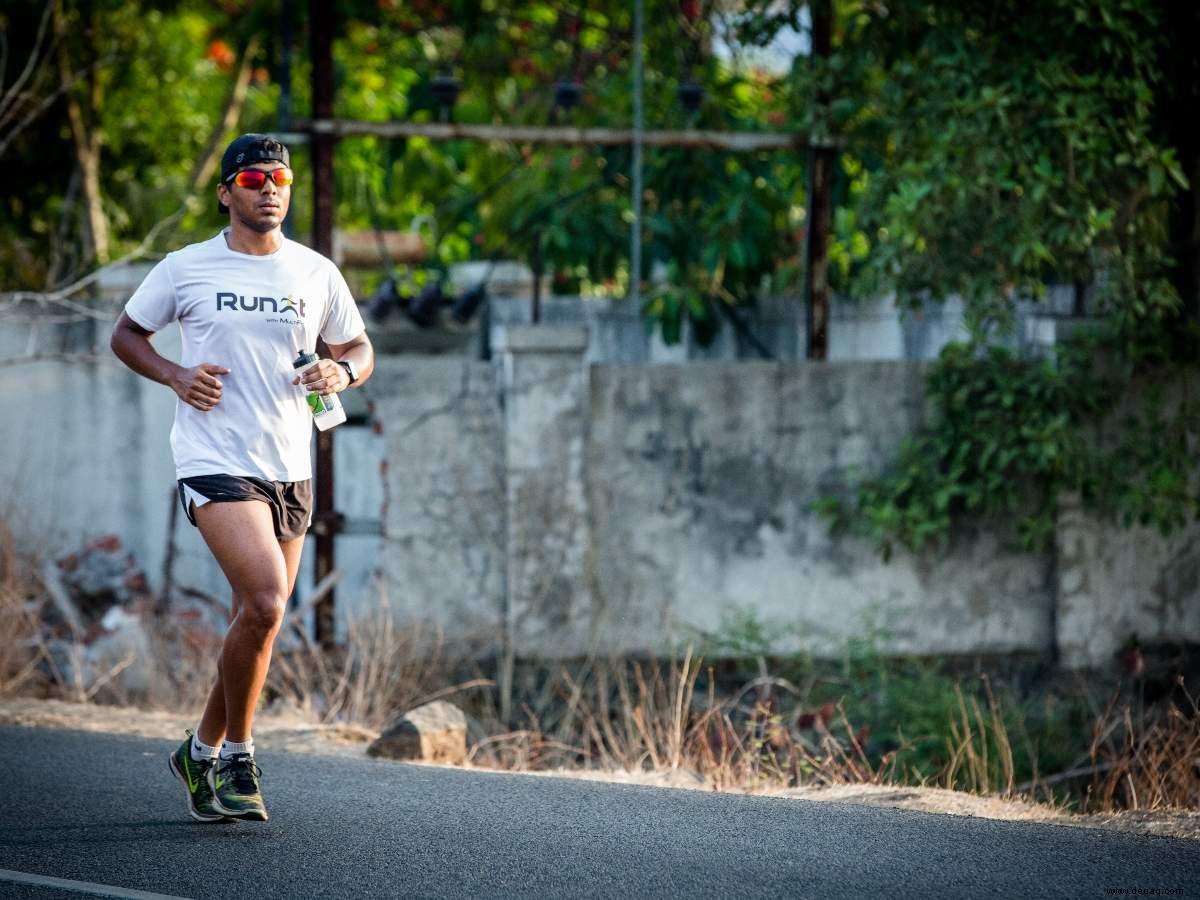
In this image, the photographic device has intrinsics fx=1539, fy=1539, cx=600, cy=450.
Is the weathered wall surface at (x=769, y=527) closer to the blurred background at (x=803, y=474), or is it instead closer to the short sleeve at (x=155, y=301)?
the blurred background at (x=803, y=474)

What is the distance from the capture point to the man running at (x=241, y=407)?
445cm

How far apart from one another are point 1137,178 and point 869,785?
4.34m

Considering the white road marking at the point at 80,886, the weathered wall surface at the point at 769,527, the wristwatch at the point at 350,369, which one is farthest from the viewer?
the weathered wall surface at the point at 769,527

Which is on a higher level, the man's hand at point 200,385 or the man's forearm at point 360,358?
the man's forearm at point 360,358

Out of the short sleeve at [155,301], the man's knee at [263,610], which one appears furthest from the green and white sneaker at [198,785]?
the short sleeve at [155,301]

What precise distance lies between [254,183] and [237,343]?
475mm

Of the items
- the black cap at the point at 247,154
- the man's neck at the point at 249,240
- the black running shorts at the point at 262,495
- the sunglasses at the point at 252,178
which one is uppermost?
the black cap at the point at 247,154

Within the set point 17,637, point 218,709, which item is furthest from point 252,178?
point 17,637

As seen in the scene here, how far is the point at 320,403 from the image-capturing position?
457cm

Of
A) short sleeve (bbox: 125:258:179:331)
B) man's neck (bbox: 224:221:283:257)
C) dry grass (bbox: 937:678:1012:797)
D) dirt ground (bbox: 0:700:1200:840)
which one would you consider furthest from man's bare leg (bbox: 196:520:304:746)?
dry grass (bbox: 937:678:1012:797)

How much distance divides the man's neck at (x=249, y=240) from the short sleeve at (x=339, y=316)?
24cm

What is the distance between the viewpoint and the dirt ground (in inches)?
203

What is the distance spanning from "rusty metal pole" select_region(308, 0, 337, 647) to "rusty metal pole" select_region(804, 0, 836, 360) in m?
3.10

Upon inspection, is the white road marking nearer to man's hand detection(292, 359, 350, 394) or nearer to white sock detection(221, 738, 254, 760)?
white sock detection(221, 738, 254, 760)
